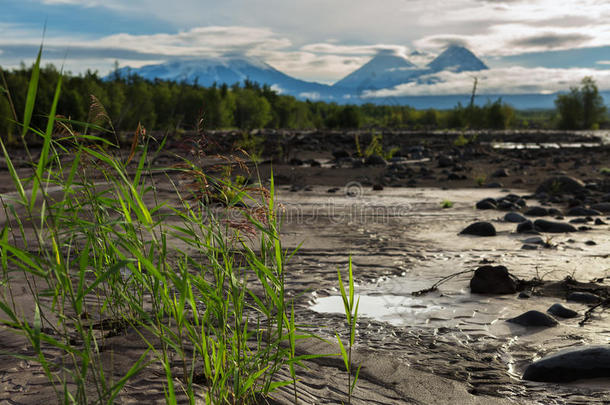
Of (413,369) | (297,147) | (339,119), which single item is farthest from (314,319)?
(339,119)

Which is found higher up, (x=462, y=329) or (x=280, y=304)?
(x=280, y=304)

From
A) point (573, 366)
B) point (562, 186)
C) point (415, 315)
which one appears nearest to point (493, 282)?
point (415, 315)

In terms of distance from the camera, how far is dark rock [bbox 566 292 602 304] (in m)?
3.76

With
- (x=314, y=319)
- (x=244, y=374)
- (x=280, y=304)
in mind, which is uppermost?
(x=280, y=304)

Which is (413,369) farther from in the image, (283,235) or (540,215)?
(540,215)

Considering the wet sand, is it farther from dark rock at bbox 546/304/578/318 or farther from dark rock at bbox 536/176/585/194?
dark rock at bbox 536/176/585/194

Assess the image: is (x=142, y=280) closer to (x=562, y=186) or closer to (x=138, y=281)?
(x=138, y=281)

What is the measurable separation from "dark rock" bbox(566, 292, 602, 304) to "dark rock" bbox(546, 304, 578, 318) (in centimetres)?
33

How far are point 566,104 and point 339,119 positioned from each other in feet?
104

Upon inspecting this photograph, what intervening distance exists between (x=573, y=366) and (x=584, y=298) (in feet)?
4.72

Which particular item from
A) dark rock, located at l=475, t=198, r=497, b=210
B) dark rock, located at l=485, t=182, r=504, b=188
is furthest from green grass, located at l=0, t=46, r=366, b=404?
dark rock, located at l=485, t=182, r=504, b=188

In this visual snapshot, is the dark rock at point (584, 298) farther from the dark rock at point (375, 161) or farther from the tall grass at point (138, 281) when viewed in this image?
the dark rock at point (375, 161)

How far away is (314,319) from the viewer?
11.5 feet

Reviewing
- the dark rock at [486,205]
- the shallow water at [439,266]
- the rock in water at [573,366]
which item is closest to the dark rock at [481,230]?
the shallow water at [439,266]
